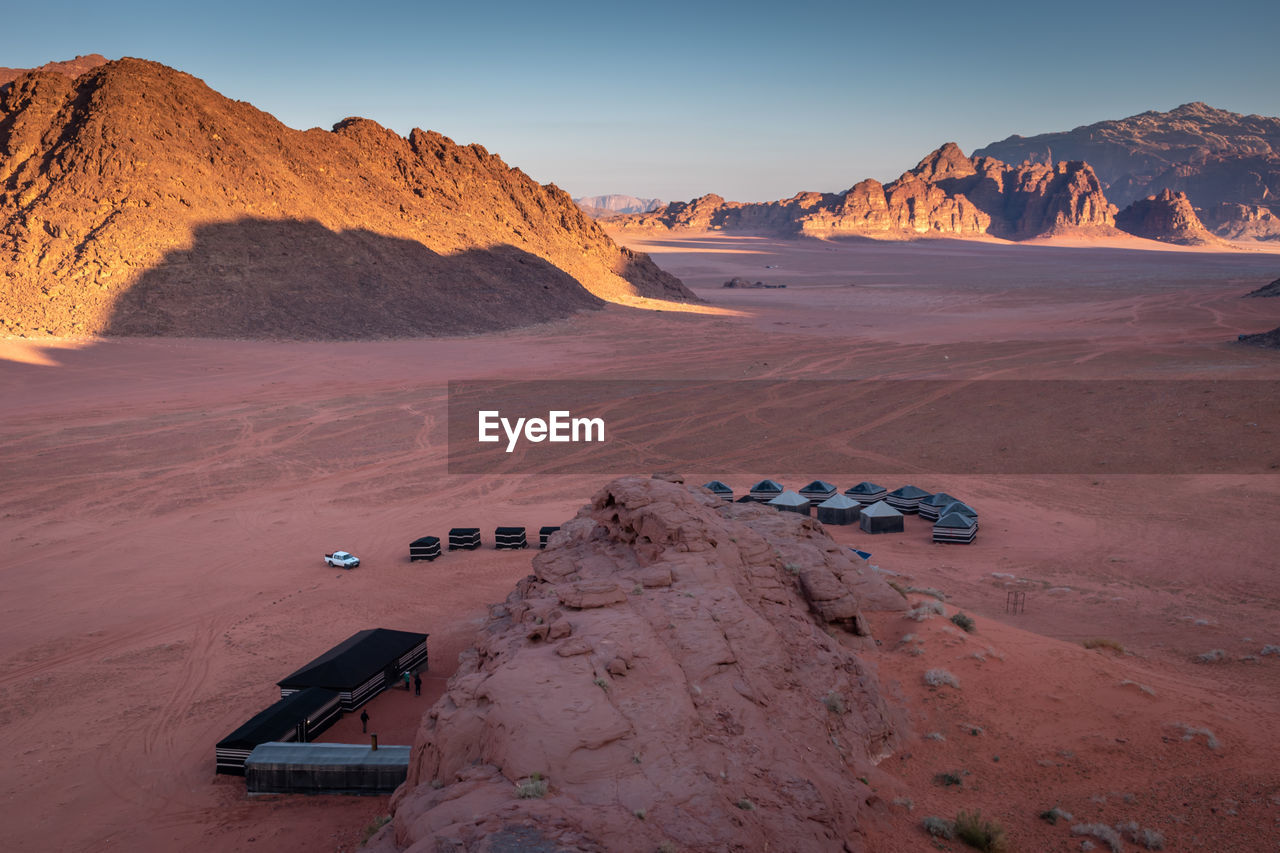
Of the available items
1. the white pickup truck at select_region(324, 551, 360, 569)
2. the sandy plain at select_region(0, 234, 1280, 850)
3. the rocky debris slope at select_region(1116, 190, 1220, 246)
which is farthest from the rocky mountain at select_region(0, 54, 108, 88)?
the rocky debris slope at select_region(1116, 190, 1220, 246)

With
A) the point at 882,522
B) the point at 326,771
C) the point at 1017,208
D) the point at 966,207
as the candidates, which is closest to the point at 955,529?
the point at 882,522

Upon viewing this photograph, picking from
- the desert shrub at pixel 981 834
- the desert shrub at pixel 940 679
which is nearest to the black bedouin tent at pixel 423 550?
the desert shrub at pixel 940 679

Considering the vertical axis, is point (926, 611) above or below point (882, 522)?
above

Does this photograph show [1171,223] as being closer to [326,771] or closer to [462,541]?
[462,541]

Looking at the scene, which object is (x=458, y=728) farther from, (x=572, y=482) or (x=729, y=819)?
(x=572, y=482)

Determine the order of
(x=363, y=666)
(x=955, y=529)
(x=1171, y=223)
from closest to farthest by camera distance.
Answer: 1. (x=363, y=666)
2. (x=955, y=529)
3. (x=1171, y=223)

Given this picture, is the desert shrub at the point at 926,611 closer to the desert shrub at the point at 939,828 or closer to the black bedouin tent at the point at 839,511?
the desert shrub at the point at 939,828

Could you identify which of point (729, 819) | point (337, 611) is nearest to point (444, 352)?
point (337, 611)
